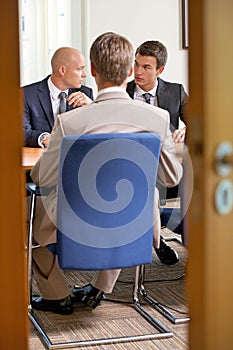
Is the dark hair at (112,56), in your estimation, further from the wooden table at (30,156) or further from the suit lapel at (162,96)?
the suit lapel at (162,96)

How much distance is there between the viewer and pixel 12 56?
1683 mm

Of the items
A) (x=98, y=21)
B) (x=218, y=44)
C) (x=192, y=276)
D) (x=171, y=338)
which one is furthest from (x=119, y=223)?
(x=98, y=21)

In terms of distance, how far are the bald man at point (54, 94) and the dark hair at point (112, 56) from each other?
39.3 inches

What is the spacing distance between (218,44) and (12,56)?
494mm

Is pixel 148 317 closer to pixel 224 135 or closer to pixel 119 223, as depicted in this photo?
pixel 119 223

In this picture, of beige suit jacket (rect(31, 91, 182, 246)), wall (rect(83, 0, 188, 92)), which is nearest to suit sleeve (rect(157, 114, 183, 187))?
beige suit jacket (rect(31, 91, 182, 246))

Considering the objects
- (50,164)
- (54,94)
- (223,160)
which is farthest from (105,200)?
(54,94)

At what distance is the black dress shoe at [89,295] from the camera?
10.9 feet

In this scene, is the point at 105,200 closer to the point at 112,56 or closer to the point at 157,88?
the point at 112,56

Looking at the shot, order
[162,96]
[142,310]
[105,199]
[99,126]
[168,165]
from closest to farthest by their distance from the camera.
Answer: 1. [105,199]
2. [99,126]
3. [168,165]
4. [142,310]
5. [162,96]

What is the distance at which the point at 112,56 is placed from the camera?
298cm

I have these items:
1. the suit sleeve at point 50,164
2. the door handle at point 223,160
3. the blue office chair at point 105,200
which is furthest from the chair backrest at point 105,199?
the door handle at point 223,160

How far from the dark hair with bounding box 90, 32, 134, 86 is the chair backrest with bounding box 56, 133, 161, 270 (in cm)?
38

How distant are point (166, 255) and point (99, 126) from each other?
61.6 inches
